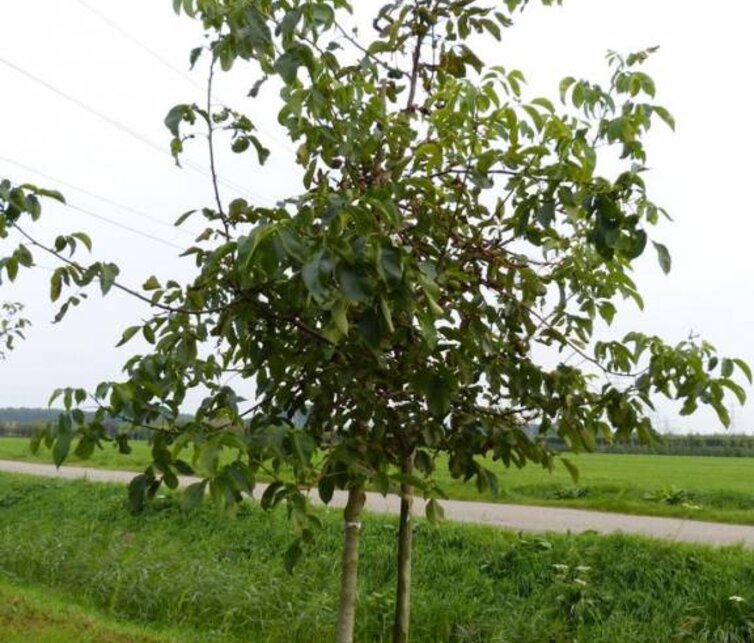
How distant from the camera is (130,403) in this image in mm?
2576

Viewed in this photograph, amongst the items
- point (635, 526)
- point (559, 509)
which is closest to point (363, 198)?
point (635, 526)

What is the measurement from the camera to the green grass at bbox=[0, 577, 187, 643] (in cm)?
675

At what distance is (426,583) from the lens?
325 inches

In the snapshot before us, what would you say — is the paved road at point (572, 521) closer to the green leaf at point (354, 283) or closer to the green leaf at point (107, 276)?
the green leaf at point (107, 276)

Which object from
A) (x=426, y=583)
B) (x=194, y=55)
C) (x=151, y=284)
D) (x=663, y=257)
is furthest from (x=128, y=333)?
(x=426, y=583)

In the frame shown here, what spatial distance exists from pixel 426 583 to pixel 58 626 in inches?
126

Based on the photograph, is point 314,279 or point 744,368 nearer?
point 314,279

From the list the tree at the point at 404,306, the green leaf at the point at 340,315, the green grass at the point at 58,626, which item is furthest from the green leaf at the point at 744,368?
the green grass at the point at 58,626

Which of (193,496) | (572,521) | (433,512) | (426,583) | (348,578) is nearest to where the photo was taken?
(193,496)

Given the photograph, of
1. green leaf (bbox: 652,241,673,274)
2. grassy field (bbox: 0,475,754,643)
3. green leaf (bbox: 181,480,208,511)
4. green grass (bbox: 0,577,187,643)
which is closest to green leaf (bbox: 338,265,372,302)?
green leaf (bbox: 181,480,208,511)

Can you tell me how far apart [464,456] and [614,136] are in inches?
49.8

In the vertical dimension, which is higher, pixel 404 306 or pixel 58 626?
pixel 404 306

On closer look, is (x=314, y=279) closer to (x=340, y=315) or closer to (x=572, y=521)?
(x=340, y=315)

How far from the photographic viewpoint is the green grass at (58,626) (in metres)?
6.75
